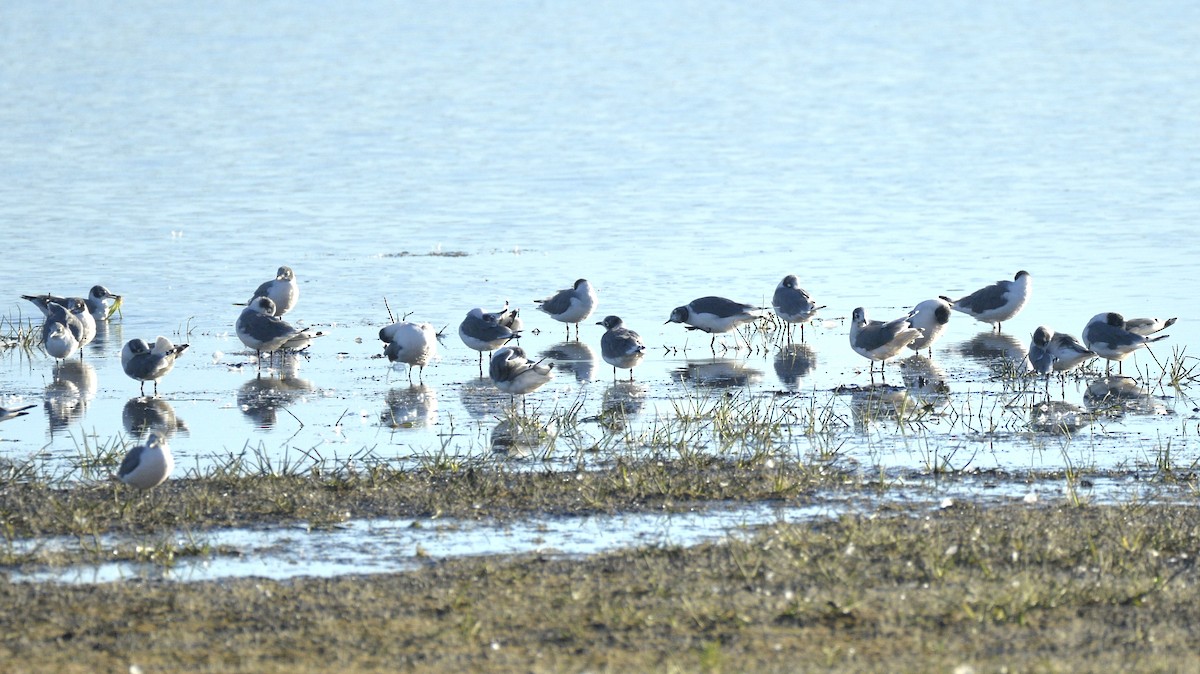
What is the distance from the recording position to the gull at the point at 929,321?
17141mm

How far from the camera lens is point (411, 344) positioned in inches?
622

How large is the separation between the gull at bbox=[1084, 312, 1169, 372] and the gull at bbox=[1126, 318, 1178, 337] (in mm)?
677

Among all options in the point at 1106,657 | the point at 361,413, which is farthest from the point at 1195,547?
the point at 361,413

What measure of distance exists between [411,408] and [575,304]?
427 cm

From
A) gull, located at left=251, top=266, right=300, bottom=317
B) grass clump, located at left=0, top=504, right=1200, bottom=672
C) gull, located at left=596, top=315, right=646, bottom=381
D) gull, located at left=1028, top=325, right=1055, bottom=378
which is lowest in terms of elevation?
grass clump, located at left=0, top=504, right=1200, bottom=672

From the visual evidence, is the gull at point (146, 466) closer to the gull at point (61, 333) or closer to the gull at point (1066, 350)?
the gull at point (61, 333)

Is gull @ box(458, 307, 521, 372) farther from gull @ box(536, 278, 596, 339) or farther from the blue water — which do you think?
gull @ box(536, 278, 596, 339)

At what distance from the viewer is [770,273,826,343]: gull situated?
59.1 ft

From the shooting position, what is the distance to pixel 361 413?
14.3 meters

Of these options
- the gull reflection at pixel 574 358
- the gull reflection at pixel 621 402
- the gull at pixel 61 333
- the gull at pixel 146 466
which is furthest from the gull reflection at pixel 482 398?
the gull at pixel 146 466

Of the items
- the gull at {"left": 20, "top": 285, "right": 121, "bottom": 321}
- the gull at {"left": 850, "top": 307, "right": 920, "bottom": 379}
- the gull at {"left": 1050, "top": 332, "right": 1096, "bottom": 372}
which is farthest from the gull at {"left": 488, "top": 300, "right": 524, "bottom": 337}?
the gull at {"left": 1050, "top": 332, "right": 1096, "bottom": 372}

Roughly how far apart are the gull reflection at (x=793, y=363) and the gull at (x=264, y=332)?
15.0 ft

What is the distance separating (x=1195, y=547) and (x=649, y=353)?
28.4 ft

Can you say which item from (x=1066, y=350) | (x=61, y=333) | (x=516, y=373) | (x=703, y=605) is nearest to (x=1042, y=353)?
(x=1066, y=350)
